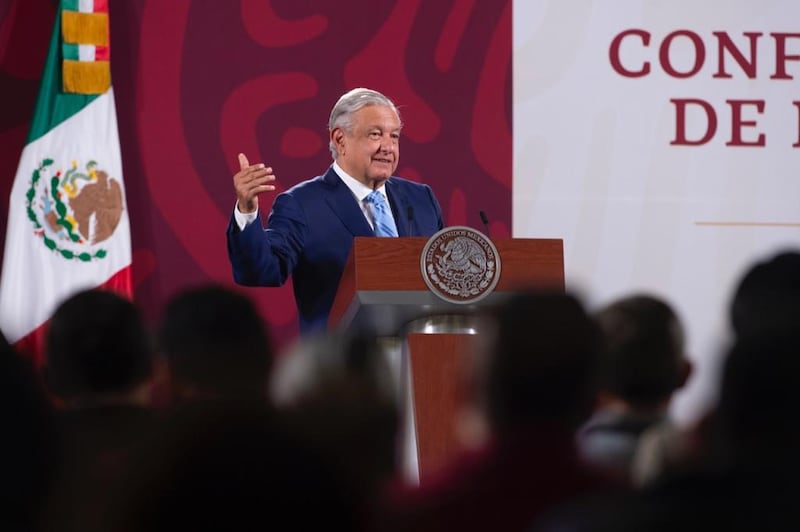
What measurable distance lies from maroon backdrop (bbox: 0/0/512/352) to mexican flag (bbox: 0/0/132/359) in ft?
0.59

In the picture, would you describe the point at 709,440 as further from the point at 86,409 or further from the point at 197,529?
the point at 86,409

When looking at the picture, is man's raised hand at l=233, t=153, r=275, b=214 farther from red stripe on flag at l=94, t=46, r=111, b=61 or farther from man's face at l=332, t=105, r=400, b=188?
red stripe on flag at l=94, t=46, r=111, b=61

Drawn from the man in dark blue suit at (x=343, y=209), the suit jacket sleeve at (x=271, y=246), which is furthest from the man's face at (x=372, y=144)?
the suit jacket sleeve at (x=271, y=246)

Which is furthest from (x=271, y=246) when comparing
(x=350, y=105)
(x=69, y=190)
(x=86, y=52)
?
(x=86, y=52)

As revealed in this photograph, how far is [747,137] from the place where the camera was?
7.07m

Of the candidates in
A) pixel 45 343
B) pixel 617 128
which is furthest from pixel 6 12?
pixel 45 343

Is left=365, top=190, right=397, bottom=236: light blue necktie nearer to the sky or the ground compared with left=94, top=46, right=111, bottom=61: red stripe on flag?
nearer to the ground

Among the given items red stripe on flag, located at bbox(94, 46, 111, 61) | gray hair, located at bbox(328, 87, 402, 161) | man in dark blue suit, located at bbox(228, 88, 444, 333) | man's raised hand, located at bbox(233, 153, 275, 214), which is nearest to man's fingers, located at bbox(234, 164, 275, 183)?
man's raised hand, located at bbox(233, 153, 275, 214)

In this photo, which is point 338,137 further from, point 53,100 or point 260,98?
point 53,100

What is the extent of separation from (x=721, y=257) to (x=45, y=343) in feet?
18.2

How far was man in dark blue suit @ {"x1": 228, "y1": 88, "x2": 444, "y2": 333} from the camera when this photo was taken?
4805mm

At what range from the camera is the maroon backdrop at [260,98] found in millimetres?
6680

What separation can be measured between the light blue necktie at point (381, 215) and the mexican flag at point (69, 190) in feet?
6.21

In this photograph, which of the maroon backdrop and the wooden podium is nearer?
the wooden podium
